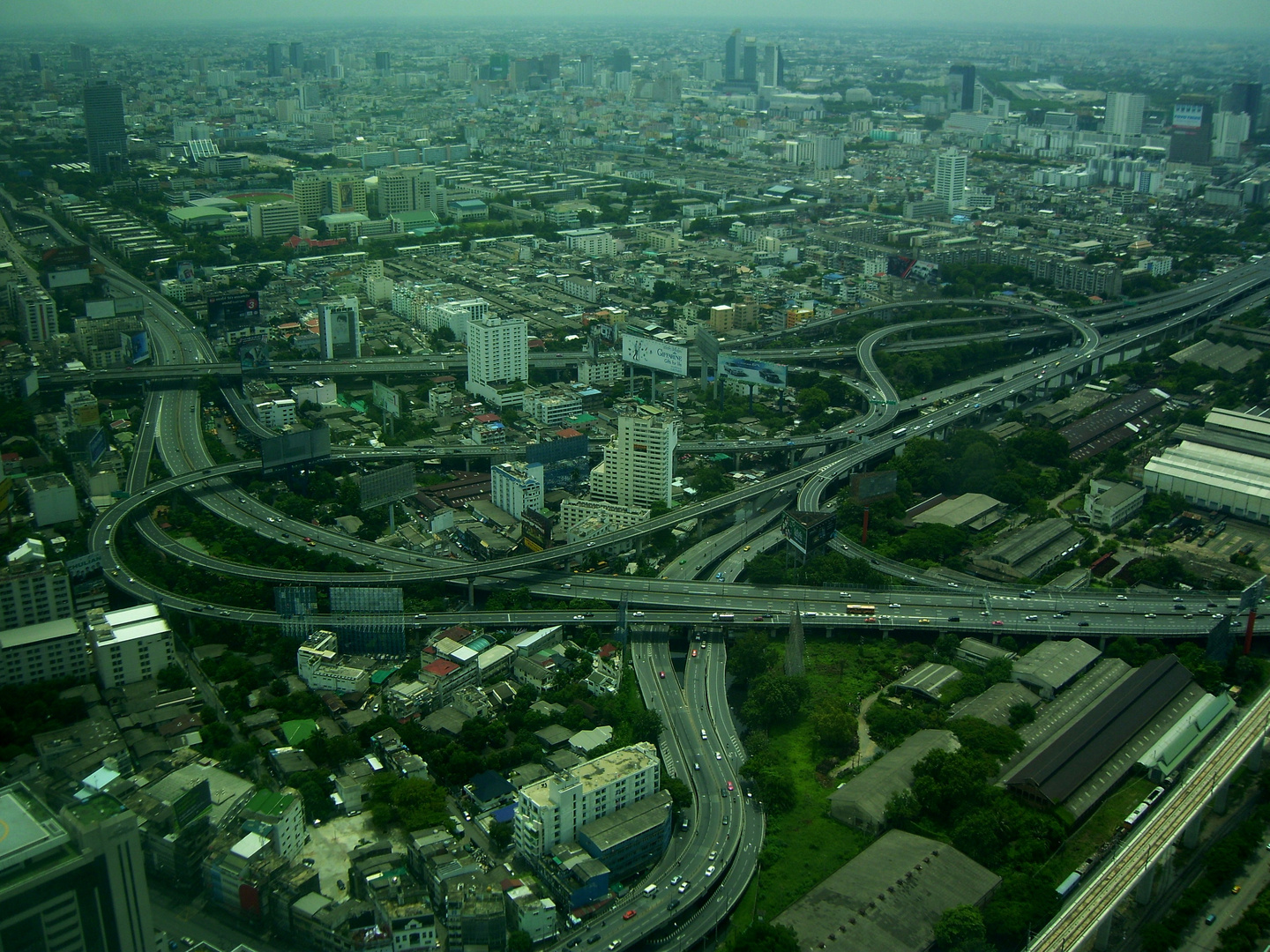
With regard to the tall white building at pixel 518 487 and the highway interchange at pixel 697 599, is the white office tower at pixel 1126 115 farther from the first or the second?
the tall white building at pixel 518 487

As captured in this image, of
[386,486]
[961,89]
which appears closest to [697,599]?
[386,486]

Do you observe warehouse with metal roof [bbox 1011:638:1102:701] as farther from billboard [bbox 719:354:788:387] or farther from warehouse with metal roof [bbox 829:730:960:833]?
billboard [bbox 719:354:788:387]

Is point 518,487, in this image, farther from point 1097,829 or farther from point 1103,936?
point 1103,936

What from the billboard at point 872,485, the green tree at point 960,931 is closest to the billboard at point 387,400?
the billboard at point 872,485

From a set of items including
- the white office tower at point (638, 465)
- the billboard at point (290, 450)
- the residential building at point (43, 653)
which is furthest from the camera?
the billboard at point (290, 450)

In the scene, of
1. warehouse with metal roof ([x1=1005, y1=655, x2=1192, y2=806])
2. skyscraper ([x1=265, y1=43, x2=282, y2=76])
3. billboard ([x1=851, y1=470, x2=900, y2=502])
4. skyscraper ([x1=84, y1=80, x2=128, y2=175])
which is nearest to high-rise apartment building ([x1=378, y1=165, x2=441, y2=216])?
skyscraper ([x1=84, y1=80, x2=128, y2=175])

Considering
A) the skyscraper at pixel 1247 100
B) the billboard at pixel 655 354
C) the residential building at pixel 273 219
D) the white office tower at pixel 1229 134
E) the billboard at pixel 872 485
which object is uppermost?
the skyscraper at pixel 1247 100

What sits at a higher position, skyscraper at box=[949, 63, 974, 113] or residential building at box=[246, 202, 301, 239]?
skyscraper at box=[949, 63, 974, 113]
